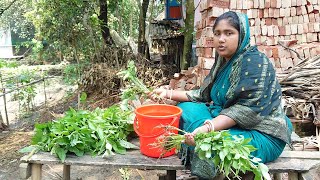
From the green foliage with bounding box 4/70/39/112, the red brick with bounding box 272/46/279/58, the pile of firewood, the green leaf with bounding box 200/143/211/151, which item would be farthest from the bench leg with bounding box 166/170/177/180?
the green foliage with bounding box 4/70/39/112

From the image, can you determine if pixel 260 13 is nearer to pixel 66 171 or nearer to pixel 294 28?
pixel 294 28

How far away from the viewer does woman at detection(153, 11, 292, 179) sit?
1.83 metres

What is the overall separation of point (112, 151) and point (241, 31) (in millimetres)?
1179

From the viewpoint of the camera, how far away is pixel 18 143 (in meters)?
5.75

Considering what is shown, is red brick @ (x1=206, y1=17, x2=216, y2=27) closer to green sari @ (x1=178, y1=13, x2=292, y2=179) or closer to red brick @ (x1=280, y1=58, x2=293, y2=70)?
red brick @ (x1=280, y1=58, x2=293, y2=70)

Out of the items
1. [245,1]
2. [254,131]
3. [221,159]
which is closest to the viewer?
[221,159]

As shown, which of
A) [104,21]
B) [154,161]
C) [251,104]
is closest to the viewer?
[251,104]

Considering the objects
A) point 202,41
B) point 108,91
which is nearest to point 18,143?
point 108,91

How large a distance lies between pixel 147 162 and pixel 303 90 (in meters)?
2.58

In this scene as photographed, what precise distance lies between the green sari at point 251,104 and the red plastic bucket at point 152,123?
17cm

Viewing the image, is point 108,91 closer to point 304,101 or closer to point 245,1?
point 245,1

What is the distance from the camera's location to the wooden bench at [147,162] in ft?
6.47

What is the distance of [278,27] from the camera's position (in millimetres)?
4328

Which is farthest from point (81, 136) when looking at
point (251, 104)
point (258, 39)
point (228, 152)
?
point (258, 39)
